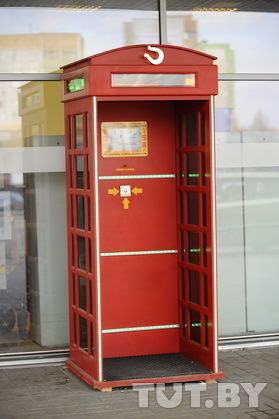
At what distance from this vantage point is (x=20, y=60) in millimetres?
8734

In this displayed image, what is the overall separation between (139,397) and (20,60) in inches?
126

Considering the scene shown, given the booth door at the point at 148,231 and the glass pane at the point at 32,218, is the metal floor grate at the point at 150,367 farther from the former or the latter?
the glass pane at the point at 32,218

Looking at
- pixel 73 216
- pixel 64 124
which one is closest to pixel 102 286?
pixel 73 216

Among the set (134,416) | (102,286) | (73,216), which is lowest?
(134,416)

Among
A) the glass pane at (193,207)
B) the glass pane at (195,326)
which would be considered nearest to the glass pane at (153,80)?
the glass pane at (193,207)

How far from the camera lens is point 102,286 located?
27.9 ft

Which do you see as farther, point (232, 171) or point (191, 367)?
point (232, 171)

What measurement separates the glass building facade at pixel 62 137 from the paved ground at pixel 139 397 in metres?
0.78

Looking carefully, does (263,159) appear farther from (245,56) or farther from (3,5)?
(3,5)

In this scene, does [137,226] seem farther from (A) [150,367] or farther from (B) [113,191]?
(A) [150,367]

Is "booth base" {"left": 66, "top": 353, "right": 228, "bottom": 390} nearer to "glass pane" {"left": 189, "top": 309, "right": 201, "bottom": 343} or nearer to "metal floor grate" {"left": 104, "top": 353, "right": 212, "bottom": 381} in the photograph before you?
"metal floor grate" {"left": 104, "top": 353, "right": 212, "bottom": 381}

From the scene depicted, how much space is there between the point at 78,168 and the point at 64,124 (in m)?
0.59

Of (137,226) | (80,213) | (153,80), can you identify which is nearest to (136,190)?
(137,226)

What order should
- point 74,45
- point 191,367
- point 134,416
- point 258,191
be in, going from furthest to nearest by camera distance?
point 258,191, point 74,45, point 191,367, point 134,416
